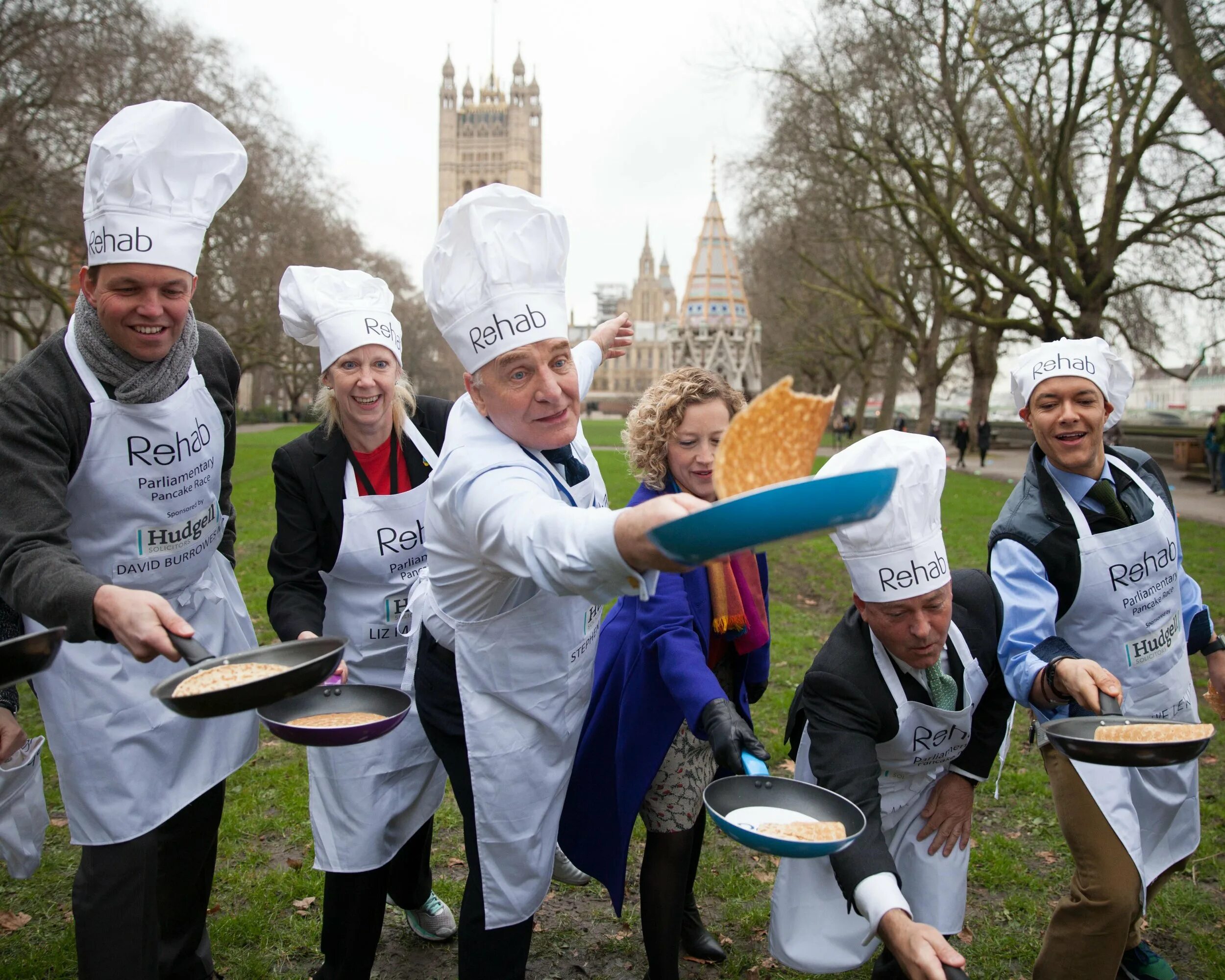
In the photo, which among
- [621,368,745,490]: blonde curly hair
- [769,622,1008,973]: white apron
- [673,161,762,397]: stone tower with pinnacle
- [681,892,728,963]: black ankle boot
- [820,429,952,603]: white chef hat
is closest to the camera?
[820,429,952,603]: white chef hat

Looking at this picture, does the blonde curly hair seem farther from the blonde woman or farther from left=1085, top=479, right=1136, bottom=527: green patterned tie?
left=1085, top=479, right=1136, bottom=527: green patterned tie

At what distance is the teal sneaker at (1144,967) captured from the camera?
354cm

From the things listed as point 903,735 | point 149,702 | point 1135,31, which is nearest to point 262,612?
point 149,702

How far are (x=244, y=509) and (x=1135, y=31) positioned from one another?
16.0m

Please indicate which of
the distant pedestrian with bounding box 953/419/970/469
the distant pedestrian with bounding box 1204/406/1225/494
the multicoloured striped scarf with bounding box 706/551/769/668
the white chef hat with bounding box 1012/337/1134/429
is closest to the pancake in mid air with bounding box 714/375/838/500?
the multicoloured striped scarf with bounding box 706/551/769/668

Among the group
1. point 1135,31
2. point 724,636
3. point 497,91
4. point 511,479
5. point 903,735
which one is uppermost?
point 497,91

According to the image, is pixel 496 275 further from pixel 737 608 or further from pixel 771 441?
pixel 737 608

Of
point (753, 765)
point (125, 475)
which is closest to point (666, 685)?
point (753, 765)

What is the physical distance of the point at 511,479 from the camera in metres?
2.24

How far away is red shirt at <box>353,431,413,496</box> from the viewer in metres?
3.57

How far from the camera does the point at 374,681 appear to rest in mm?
3596

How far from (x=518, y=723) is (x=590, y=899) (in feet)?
6.49

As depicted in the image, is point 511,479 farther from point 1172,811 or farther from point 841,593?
point 841,593

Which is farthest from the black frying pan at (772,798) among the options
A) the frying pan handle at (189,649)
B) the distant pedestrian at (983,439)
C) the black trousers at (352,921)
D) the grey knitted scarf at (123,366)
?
the distant pedestrian at (983,439)
